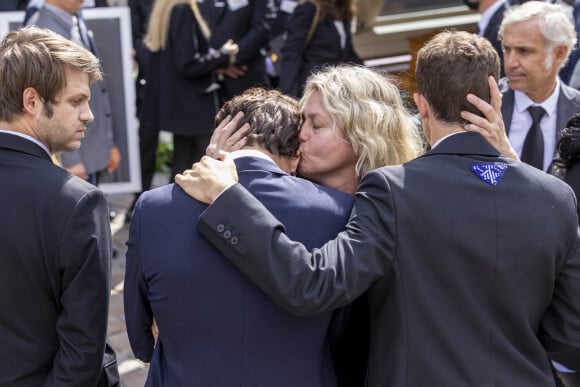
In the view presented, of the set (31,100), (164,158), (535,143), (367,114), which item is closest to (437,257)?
(367,114)

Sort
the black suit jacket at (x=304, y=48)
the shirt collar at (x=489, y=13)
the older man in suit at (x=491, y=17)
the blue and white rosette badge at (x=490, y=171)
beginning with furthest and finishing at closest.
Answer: the black suit jacket at (x=304, y=48) < the shirt collar at (x=489, y=13) < the older man in suit at (x=491, y=17) < the blue and white rosette badge at (x=490, y=171)

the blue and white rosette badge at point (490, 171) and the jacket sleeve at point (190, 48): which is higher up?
the blue and white rosette badge at point (490, 171)

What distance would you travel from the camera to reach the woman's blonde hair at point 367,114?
2367 mm

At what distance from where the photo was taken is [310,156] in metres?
2.38

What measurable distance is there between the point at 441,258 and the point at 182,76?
4128mm

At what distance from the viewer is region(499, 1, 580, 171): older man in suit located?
3652 millimetres

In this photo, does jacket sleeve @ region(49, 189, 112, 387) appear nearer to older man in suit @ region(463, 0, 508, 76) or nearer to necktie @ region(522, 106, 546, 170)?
necktie @ region(522, 106, 546, 170)

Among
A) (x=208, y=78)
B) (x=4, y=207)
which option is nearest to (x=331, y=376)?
(x=4, y=207)

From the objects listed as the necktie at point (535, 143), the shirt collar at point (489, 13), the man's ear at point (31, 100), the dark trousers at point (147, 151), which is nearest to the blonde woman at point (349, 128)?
the man's ear at point (31, 100)

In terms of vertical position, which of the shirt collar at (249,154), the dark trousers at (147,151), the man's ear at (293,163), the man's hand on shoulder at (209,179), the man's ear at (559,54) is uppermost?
the shirt collar at (249,154)

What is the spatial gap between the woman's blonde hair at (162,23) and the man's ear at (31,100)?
360 centimetres

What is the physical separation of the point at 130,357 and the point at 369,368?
2507mm

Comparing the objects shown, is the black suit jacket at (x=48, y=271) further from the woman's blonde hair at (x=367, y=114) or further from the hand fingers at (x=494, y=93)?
the hand fingers at (x=494, y=93)

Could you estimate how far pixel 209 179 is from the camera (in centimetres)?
203
